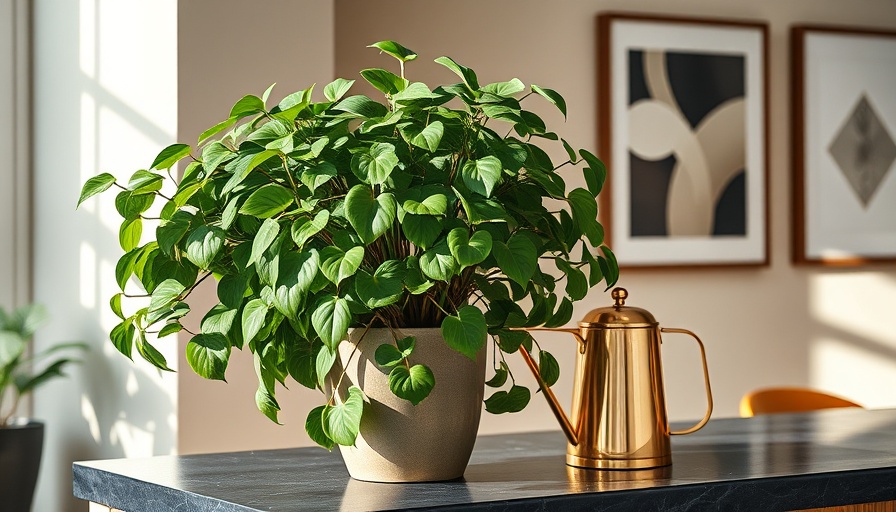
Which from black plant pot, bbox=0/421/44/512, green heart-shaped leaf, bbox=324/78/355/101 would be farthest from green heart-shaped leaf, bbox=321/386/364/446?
black plant pot, bbox=0/421/44/512

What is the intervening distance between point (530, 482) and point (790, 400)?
1.86 m

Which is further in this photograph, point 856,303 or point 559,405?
point 856,303

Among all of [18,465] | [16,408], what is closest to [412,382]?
[18,465]

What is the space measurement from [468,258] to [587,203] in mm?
242

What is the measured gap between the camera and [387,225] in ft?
4.06

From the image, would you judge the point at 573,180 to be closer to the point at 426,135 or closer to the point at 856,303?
the point at 856,303

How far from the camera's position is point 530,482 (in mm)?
1379

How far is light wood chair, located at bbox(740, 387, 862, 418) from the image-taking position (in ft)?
9.92

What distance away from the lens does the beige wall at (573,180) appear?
297cm

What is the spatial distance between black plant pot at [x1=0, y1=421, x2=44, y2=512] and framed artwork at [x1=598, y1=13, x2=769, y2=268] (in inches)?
78.1

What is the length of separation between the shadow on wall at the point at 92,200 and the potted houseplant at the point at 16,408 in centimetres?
11

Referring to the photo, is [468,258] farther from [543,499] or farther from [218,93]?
[218,93]

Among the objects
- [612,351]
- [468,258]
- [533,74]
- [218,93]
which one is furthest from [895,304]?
[468,258]

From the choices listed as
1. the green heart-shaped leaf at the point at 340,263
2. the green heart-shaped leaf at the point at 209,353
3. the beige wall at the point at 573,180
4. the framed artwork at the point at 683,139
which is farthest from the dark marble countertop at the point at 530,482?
the framed artwork at the point at 683,139
